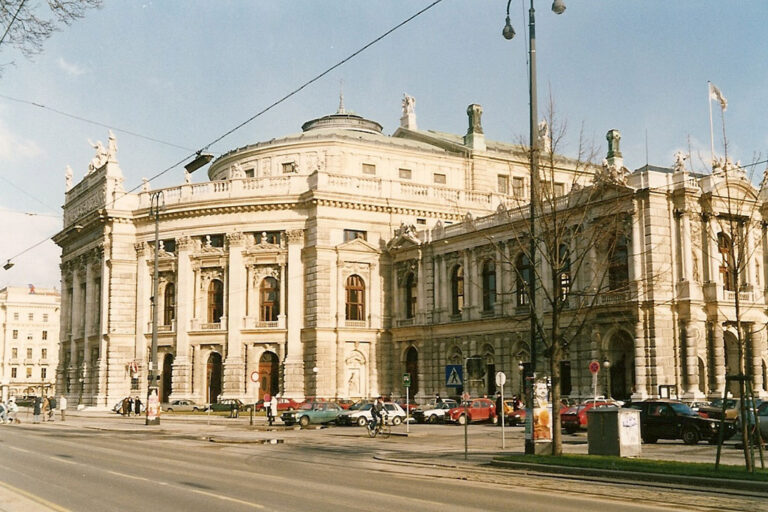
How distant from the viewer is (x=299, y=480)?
18.9 m

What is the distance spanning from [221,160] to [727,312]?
148 ft

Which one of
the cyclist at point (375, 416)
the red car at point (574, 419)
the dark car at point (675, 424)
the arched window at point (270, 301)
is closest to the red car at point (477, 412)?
the red car at point (574, 419)

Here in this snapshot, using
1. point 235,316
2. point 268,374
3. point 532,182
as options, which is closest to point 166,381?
point 235,316

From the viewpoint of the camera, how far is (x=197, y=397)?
6519cm

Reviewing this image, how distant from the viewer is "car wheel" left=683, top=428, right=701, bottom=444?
1203 inches

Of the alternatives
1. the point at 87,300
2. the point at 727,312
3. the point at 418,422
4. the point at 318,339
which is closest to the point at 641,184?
the point at 727,312

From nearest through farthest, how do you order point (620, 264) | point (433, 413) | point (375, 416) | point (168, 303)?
point (375, 416) → point (620, 264) → point (433, 413) → point (168, 303)

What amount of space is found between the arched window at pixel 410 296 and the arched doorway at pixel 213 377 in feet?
48.2

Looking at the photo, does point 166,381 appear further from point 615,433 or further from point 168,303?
point 615,433

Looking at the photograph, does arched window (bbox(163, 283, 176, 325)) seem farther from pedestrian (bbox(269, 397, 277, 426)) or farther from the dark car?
the dark car

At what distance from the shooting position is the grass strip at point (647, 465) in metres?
18.3

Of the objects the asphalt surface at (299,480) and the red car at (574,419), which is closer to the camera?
the asphalt surface at (299,480)

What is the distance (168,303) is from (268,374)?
1055 cm

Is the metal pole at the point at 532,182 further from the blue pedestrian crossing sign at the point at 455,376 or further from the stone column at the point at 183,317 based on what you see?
the stone column at the point at 183,317
